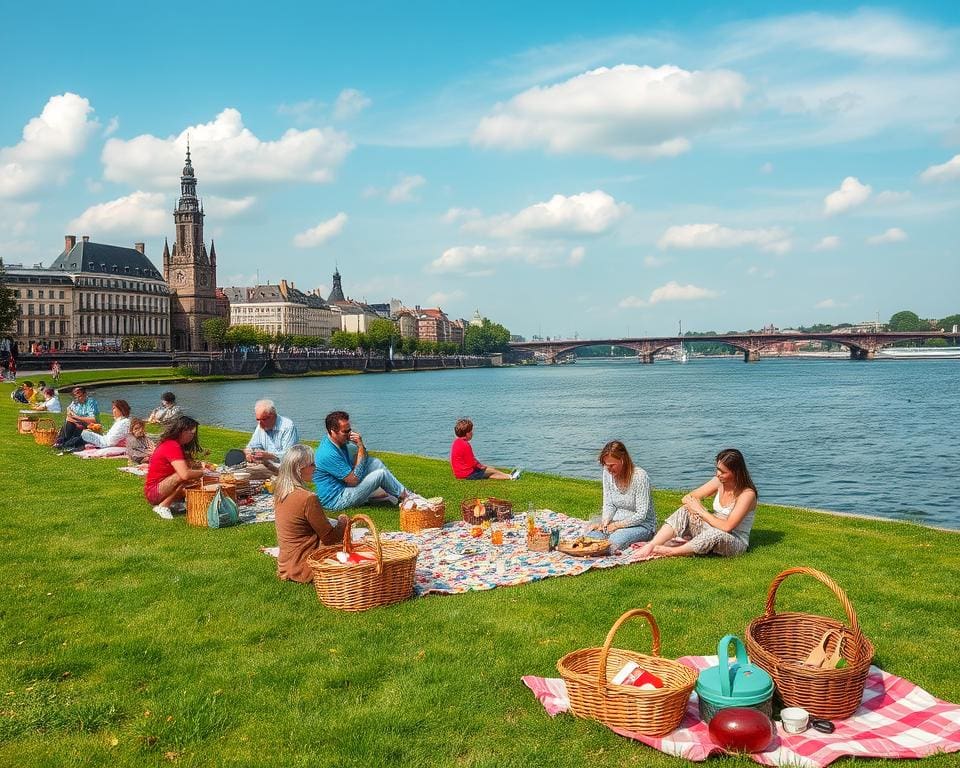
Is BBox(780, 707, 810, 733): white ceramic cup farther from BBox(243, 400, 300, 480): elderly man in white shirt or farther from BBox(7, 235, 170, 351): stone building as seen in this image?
BBox(7, 235, 170, 351): stone building

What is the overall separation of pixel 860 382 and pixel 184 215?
135122mm

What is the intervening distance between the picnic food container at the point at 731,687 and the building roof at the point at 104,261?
15782cm

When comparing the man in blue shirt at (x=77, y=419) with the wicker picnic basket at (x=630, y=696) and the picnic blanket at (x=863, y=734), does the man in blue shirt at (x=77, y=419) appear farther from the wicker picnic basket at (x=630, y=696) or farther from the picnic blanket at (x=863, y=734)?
the wicker picnic basket at (x=630, y=696)

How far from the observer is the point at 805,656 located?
6.62m

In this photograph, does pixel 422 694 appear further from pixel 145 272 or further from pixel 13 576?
pixel 145 272

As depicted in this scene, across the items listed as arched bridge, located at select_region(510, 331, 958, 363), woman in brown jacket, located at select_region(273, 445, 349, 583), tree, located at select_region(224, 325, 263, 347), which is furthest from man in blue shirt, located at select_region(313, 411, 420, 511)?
tree, located at select_region(224, 325, 263, 347)

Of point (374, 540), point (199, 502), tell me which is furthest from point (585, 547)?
point (199, 502)

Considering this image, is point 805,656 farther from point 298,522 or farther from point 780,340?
point 780,340

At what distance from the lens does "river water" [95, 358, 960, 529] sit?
2604 centimetres

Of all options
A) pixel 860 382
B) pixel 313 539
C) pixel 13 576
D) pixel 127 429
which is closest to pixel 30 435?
pixel 127 429

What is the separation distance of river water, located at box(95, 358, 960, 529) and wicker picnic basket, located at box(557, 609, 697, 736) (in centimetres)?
1714

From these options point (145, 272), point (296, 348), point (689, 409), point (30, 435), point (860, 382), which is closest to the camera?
point (30, 435)

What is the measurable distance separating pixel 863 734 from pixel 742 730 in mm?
959

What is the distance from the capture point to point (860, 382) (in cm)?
8950
